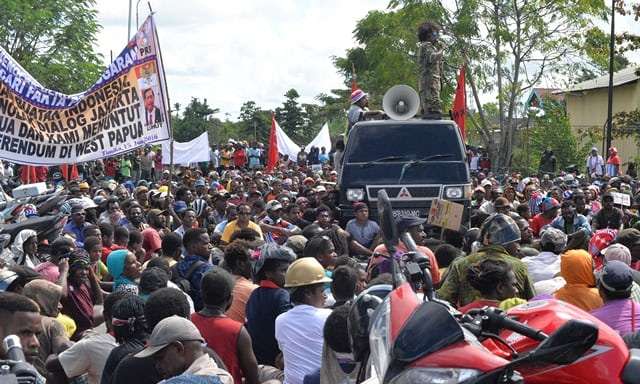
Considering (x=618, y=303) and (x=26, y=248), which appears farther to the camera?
(x=26, y=248)

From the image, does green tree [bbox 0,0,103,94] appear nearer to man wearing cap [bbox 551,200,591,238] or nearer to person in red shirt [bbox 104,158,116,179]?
person in red shirt [bbox 104,158,116,179]

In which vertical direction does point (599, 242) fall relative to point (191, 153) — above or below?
below

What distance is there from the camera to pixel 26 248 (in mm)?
9977

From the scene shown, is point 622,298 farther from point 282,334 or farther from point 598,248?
point 598,248

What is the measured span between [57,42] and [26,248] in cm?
3267

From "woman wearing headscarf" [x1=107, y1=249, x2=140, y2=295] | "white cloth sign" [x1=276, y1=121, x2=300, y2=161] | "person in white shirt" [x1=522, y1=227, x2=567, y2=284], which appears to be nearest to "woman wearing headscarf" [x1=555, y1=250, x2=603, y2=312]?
"person in white shirt" [x1=522, y1=227, x2=567, y2=284]

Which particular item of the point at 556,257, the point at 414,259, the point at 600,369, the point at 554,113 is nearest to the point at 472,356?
the point at 600,369

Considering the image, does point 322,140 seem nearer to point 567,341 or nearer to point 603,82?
point 603,82

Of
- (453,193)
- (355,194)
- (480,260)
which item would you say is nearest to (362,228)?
(355,194)

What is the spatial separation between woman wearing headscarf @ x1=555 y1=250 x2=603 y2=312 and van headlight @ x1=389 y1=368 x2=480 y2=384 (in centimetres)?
420

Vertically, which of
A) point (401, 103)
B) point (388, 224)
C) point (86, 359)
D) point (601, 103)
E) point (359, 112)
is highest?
point (601, 103)

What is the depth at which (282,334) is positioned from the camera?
5.85 metres

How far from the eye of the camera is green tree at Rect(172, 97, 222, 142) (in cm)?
6266

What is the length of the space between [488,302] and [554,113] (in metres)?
31.3
